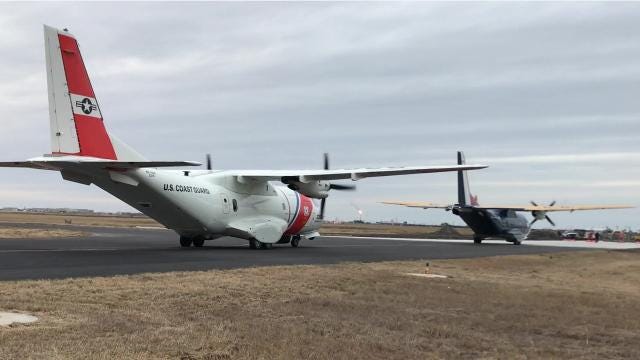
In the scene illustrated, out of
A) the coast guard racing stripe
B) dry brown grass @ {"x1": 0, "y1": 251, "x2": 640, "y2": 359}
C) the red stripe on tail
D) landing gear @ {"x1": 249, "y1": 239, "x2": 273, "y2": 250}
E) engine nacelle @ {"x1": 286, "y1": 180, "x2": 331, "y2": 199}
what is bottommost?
dry brown grass @ {"x1": 0, "y1": 251, "x2": 640, "y2": 359}

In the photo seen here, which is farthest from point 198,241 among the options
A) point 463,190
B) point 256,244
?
point 463,190

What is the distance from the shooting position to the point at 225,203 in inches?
1241

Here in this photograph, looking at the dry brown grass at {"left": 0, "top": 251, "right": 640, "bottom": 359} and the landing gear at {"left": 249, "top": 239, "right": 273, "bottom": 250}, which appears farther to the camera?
the landing gear at {"left": 249, "top": 239, "right": 273, "bottom": 250}

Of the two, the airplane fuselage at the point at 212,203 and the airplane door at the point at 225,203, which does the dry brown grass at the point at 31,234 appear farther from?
the airplane door at the point at 225,203

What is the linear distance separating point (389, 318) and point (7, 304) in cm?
737

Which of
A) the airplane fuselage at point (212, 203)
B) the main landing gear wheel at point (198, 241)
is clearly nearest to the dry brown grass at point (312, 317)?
the airplane fuselage at point (212, 203)

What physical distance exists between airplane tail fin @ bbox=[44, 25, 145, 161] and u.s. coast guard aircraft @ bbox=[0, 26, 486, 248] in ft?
0.11

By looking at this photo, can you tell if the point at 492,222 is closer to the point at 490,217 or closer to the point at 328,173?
the point at 490,217

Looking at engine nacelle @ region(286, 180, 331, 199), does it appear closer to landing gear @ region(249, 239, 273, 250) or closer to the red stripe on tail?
landing gear @ region(249, 239, 273, 250)

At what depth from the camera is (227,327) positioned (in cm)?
1061

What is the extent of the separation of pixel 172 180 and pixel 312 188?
7.72 meters

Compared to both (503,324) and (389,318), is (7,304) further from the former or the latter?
(503,324)

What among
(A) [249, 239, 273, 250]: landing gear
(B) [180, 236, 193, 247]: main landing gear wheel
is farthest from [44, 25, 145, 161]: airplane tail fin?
(A) [249, 239, 273, 250]: landing gear

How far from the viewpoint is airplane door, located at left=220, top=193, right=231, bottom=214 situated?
3133 cm
